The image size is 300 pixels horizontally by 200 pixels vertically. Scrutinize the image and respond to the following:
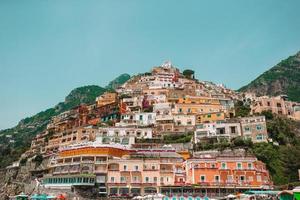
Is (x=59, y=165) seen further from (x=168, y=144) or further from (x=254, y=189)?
(x=254, y=189)

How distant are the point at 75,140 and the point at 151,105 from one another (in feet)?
68.6

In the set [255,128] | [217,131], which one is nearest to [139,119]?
[217,131]

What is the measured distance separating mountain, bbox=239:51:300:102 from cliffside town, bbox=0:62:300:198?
182 ft

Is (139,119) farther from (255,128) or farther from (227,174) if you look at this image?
(227,174)

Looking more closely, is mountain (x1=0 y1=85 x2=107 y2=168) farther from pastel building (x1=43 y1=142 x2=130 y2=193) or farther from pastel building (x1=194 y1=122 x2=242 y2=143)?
pastel building (x1=194 y1=122 x2=242 y2=143)

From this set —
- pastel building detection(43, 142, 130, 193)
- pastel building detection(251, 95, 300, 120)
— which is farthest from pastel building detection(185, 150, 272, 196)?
pastel building detection(251, 95, 300, 120)

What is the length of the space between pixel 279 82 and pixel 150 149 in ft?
365

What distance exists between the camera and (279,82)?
15225 centimetres

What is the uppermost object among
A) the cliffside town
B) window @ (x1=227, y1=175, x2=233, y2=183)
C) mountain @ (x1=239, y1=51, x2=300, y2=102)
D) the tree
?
mountain @ (x1=239, y1=51, x2=300, y2=102)

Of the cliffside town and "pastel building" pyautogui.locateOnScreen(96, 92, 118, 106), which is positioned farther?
"pastel building" pyautogui.locateOnScreen(96, 92, 118, 106)

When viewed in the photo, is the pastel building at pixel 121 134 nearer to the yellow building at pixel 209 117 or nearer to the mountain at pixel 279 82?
the yellow building at pixel 209 117

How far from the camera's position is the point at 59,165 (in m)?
60.6

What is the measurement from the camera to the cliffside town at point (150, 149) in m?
51.2

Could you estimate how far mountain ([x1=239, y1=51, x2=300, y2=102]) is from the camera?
479 ft
